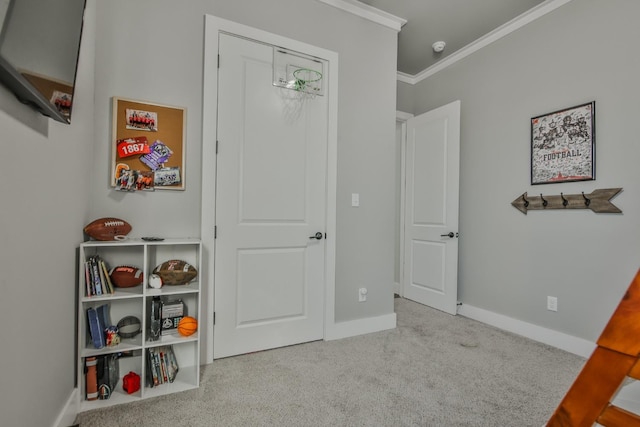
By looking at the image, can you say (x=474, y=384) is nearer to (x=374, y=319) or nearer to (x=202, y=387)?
(x=374, y=319)

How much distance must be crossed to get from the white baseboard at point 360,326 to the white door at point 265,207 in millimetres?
117

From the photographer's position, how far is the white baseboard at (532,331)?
2410mm

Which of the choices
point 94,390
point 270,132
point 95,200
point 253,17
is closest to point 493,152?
point 270,132

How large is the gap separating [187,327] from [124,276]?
1.56 ft

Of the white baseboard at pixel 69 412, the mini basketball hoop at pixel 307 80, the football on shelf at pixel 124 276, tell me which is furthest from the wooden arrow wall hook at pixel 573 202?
the white baseboard at pixel 69 412

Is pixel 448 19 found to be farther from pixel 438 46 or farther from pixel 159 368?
pixel 159 368

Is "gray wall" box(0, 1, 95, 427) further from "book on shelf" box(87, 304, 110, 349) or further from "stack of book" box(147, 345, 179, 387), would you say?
"stack of book" box(147, 345, 179, 387)

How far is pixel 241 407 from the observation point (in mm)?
1723

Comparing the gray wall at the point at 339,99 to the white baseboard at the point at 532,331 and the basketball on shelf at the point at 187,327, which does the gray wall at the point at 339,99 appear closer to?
the basketball on shelf at the point at 187,327

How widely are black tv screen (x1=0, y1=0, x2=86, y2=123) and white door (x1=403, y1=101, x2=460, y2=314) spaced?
3174mm

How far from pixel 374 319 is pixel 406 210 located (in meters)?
1.62

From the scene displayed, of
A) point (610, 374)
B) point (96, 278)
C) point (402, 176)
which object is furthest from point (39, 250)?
point (402, 176)

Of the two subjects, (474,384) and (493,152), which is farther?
(493,152)

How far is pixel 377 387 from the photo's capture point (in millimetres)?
1930
